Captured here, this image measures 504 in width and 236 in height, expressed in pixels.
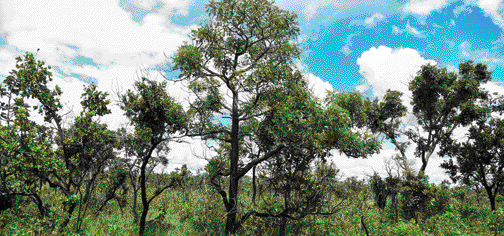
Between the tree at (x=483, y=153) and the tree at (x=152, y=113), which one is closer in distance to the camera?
the tree at (x=152, y=113)

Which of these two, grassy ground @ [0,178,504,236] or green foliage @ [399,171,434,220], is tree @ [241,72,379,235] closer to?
grassy ground @ [0,178,504,236]

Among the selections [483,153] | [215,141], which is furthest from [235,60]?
Result: [483,153]

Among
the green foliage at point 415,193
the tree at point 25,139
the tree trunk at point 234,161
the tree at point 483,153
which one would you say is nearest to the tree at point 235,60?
the tree trunk at point 234,161

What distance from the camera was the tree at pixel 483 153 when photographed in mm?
22047

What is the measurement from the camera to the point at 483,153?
23.0 m

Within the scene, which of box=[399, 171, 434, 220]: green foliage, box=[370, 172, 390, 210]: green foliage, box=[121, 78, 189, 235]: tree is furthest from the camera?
box=[370, 172, 390, 210]: green foliage

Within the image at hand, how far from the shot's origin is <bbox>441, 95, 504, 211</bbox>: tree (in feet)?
72.3

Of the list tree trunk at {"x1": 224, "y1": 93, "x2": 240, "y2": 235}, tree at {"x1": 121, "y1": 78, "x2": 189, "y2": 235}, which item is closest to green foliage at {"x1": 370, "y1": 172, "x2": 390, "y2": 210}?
tree trunk at {"x1": 224, "y1": 93, "x2": 240, "y2": 235}

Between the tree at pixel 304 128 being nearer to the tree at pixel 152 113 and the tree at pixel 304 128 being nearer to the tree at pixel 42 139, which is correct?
the tree at pixel 152 113

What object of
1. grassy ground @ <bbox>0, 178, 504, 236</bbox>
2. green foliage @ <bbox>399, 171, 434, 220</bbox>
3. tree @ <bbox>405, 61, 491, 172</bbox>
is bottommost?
grassy ground @ <bbox>0, 178, 504, 236</bbox>

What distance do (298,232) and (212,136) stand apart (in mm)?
8165

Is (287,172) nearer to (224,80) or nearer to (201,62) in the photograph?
(224,80)

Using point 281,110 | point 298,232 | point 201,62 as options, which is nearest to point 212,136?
point 201,62

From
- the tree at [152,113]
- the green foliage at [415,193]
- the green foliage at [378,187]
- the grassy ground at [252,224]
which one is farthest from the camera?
the green foliage at [378,187]
